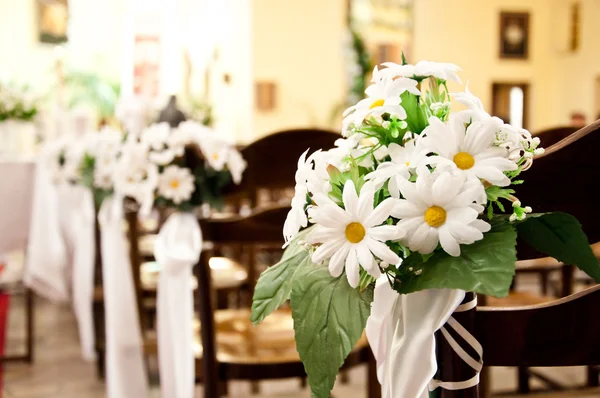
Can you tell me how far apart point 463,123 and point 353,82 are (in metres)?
6.75

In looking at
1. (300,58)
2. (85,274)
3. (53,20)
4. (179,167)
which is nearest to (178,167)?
(179,167)

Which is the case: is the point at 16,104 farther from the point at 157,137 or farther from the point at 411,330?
the point at 411,330

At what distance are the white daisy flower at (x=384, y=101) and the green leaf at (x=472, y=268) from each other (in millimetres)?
116

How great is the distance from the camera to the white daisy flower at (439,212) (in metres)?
0.51

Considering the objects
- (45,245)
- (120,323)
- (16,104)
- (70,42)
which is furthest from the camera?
(70,42)

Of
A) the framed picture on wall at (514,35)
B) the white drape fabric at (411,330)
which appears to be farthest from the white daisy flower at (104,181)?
the framed picture on wall at (514,35)

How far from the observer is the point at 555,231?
0.54 metres

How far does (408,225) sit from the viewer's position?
52cm

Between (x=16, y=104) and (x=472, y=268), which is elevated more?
(x=16, y=104)

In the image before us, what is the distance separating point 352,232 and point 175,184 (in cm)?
113

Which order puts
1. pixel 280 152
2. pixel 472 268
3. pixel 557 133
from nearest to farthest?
pixel 472 268 → pixel 280 152 → pixel 557 133

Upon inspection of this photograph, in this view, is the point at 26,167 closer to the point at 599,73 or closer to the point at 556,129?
the point at 556,129

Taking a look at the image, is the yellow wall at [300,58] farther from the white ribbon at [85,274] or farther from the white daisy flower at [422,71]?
the white daisy flower at [422,71]

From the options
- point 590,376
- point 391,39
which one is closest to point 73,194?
point 590,376
